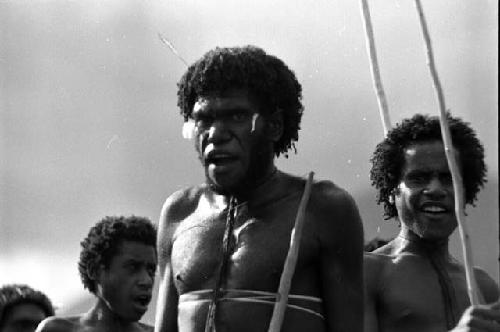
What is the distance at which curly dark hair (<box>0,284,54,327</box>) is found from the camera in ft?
37.4

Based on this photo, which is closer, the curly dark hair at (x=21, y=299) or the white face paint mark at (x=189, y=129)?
the white face paint mark at (x=189, y=129)

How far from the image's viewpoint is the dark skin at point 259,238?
674cm

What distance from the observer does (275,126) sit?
6949 millimetres

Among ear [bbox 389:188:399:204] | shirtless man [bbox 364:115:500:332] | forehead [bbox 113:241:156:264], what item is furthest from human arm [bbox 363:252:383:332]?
forehead [bbox 113:241:156:264]

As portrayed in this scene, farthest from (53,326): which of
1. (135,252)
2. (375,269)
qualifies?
(375,269)

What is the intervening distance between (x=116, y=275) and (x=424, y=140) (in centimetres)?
267

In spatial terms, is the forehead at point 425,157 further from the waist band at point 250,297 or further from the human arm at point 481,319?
the human arm at point 481,319

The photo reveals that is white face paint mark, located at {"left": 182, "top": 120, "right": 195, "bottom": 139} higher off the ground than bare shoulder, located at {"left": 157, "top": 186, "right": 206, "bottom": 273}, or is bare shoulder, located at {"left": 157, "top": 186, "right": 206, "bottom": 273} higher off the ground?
white face paint mark, located at {"left": 182, "top": 120, "right": 195, "bottom": 139}

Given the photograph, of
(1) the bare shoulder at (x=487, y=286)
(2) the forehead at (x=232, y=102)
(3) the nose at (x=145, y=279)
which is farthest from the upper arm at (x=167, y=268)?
(3) the nose at (x=145, y=279)

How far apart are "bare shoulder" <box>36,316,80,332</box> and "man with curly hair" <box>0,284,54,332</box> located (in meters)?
1.04

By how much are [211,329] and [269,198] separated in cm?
61

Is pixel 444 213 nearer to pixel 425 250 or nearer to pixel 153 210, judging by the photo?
pixel 425 250

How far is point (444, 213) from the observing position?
822 cm

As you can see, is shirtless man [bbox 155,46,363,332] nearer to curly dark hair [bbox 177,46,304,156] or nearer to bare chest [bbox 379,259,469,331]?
curly dark hair [bbox 177,46,304,156]
